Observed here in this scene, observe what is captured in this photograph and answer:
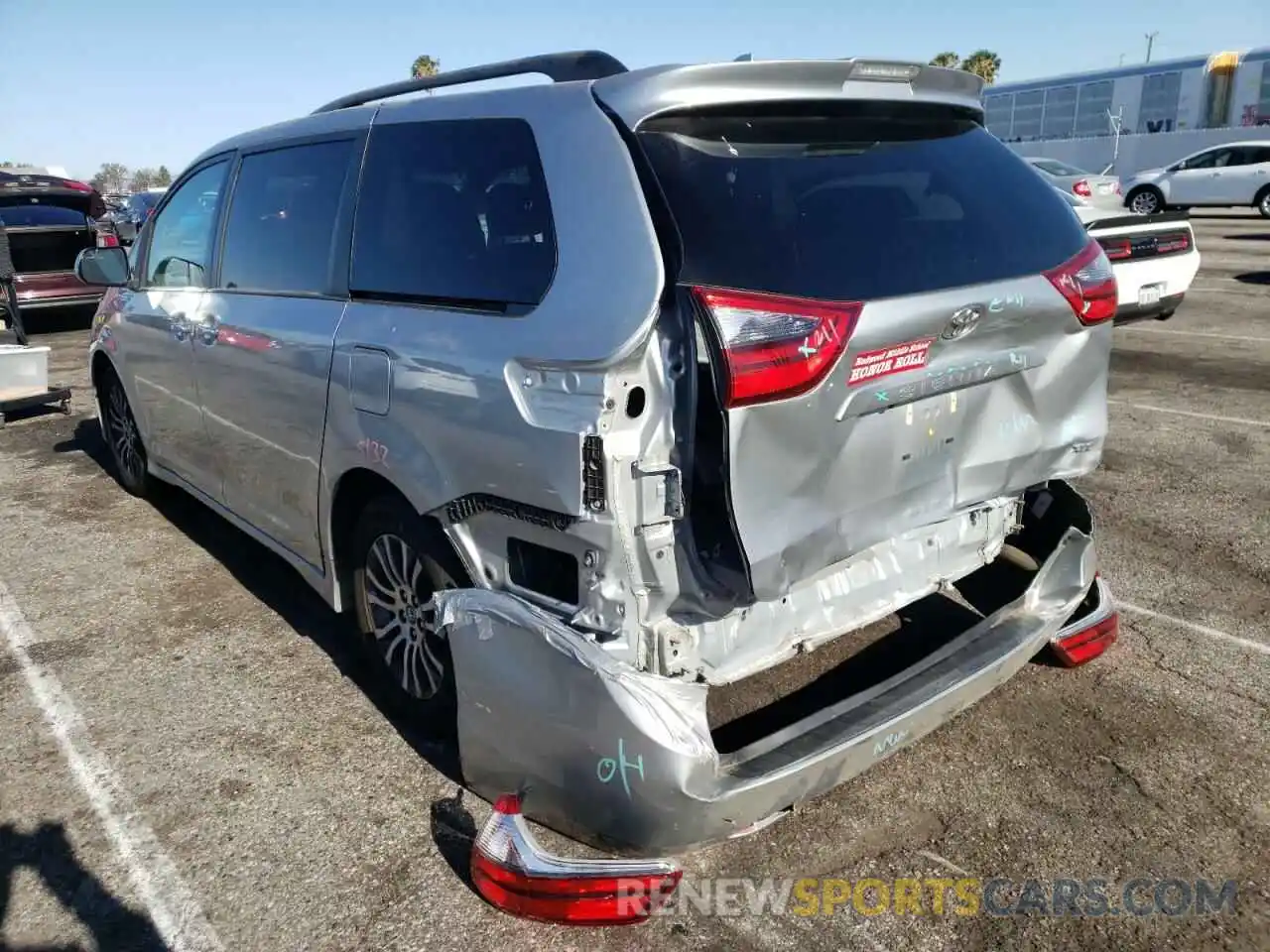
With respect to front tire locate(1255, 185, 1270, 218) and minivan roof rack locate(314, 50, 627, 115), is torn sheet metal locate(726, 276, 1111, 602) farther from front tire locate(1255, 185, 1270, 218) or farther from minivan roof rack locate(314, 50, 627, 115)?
front tire locate(1255, 185, 1270, 218)

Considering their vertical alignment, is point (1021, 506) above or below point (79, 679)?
above

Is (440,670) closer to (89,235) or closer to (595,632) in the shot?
(595,632)

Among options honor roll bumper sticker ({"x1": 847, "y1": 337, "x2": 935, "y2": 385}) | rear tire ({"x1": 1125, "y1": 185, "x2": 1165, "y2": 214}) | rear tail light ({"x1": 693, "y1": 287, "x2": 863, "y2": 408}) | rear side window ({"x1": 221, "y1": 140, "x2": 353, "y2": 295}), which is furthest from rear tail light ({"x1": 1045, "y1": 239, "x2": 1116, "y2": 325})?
rear tire ({"x1": 1125, "y1": 185, "x2": 1165, "y2": 214})

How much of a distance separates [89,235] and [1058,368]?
13.7m

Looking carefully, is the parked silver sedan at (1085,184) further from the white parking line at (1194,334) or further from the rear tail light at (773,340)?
the rear tail light at (773,340)

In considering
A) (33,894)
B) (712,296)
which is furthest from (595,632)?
(33,894)

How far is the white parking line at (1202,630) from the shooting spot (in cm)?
377

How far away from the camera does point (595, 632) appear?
7.74ft

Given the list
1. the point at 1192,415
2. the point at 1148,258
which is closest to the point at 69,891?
the point at 1192,415

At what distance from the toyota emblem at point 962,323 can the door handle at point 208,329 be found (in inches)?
114

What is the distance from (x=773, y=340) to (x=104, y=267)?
427cm

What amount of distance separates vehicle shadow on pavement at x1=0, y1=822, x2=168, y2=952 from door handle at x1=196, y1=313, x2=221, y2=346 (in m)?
1.94

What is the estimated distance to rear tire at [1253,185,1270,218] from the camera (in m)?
24.0

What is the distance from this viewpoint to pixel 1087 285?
2848mm
